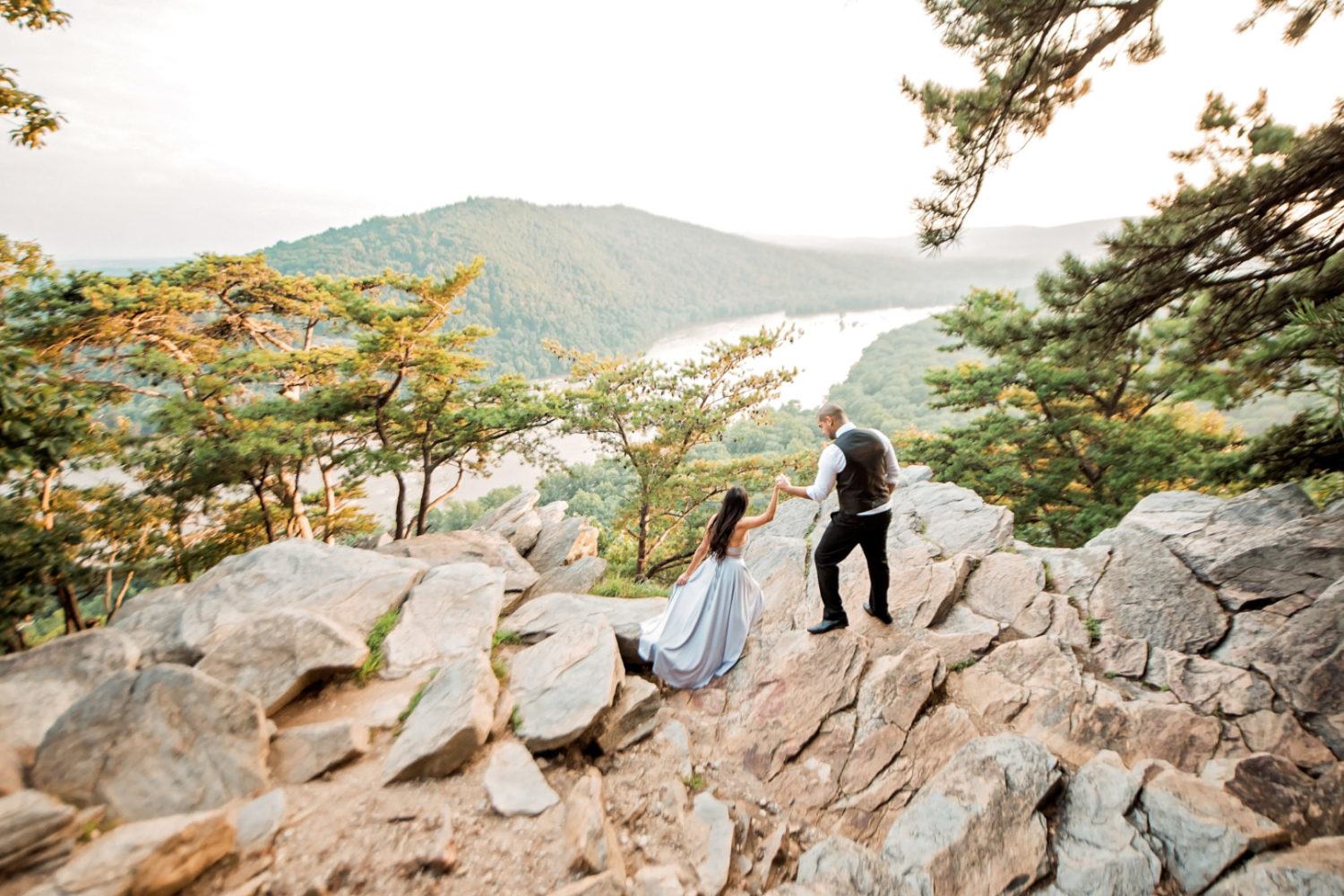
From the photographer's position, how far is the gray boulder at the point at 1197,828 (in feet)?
8.37

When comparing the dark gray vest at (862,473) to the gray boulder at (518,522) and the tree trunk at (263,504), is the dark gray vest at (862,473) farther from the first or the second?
the tree trunk at (263,504)

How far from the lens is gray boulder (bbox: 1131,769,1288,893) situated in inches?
100

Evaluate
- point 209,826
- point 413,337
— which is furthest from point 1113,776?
point 413,337

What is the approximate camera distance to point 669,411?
13.2 metres

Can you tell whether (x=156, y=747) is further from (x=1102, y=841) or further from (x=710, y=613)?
(x=1102, y=841)

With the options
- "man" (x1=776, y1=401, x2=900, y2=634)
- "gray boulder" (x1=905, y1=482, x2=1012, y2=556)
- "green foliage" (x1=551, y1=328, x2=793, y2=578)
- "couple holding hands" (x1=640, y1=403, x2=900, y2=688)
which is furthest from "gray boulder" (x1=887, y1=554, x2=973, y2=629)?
"green foliage" (x1=551, y1=328, x2=793, y2=578)

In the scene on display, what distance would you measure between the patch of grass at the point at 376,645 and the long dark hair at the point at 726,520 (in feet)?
10.5

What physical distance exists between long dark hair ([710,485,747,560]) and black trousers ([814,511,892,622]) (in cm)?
79

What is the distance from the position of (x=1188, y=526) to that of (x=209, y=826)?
8663mm

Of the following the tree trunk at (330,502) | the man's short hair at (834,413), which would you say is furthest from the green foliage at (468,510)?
the man's short hair at (834,413)

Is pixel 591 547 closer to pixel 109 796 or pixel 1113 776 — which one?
pixel 109 796

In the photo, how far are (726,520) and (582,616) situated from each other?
221cm

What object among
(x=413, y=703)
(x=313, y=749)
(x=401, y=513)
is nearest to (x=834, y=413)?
(x=413, y=703)

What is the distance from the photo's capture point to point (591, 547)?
1146cm
